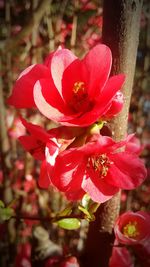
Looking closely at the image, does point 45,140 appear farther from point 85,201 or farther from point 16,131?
point 16,131

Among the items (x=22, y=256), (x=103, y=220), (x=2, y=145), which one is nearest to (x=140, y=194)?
(x=2, y=145)

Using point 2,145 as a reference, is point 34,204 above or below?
below

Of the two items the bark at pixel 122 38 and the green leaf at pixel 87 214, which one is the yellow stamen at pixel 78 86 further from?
the green leaf at pixel 87 214

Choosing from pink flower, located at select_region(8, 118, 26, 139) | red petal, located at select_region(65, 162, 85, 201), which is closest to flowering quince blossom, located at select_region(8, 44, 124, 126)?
red petal, located at select_region(65, 162, 85, 201)

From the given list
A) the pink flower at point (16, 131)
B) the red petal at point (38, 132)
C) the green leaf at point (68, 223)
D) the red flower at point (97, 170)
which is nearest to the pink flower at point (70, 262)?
the green leaf at point (68, 223)

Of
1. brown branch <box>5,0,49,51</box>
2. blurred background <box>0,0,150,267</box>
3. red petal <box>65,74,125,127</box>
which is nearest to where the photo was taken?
red petal <box>65,74,125,127</box>

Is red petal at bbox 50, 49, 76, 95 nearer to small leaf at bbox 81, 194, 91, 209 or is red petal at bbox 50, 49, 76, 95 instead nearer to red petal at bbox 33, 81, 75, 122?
red petal at bbox 33, 81, 75, 122

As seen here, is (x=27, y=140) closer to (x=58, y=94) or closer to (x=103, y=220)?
(x=58, y=94)
